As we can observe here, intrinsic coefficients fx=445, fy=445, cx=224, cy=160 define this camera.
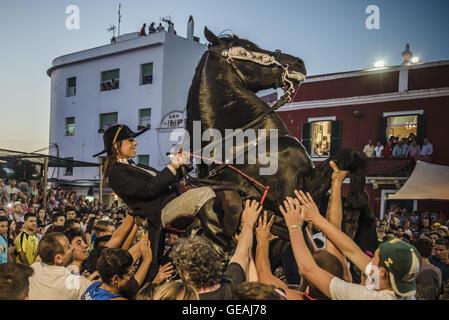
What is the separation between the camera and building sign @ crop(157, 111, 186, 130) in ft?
83.8

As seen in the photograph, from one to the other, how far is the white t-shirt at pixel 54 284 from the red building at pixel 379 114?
559 inches

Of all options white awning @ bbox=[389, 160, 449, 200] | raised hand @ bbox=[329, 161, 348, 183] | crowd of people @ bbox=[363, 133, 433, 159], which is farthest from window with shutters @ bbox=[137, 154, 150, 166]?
raised hand @ bbox=[329, 161, 348, 183]

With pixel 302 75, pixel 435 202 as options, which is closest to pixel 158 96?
pixel 435 202

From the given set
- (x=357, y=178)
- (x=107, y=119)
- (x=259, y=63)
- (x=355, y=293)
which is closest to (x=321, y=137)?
(x=107, y=119)

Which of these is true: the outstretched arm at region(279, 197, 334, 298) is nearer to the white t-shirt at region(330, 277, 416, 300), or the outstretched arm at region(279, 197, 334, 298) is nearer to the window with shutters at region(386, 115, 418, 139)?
the white t-shirt at region(330, 277, 416, 300)

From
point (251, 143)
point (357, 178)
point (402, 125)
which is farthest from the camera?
point (402, 125)

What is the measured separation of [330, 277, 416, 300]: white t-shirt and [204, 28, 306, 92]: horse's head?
88.5 inches

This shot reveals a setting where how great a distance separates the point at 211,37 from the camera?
4301 millimetres

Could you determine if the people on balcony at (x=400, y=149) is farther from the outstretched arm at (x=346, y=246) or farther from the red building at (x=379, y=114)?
the outstretched arm at (x=346, y=246)

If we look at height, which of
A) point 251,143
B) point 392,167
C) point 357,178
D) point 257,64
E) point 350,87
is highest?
point 350,87

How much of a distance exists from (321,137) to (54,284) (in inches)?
730

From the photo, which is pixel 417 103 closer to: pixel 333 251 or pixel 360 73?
pixel 360 73

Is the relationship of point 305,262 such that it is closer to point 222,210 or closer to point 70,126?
point 222,210

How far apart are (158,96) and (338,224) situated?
2430 centimetres
